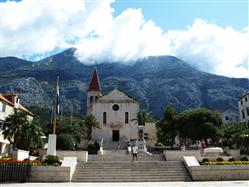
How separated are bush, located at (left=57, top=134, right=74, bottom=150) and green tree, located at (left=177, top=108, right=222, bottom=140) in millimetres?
21032

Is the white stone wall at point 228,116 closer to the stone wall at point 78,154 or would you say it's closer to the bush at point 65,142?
the bush at point 65,142

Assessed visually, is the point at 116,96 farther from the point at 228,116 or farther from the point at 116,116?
the point at 228,116

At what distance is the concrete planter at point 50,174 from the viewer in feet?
61.7

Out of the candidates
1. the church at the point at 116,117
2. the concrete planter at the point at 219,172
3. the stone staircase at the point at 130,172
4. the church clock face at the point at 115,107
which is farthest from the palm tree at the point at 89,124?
the concrete planter at the point at 219,172

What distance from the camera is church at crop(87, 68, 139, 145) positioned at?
58.8m

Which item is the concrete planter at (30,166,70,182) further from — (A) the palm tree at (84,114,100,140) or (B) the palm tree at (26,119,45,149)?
(A) the palm tree at (84,114,100,140)

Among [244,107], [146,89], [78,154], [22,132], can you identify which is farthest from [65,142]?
[146,89]

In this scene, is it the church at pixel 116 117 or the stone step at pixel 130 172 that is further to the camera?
the church at pixel 116 117

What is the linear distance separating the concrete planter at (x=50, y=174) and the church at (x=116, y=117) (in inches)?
1534

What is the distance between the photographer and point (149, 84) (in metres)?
183

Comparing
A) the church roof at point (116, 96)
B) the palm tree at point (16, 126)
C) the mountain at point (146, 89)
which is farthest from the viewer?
the mountain at point (146, 89)

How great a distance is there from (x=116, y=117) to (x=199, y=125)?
17436mm

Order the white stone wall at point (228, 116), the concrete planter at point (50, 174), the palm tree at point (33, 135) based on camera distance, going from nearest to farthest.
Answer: the concrete planter at point (50, 174)
the palm tree at point (33, 135)
the white stone wall at point (228, 116)

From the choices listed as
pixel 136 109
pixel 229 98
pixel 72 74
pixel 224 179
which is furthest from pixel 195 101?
pixel 224 179
